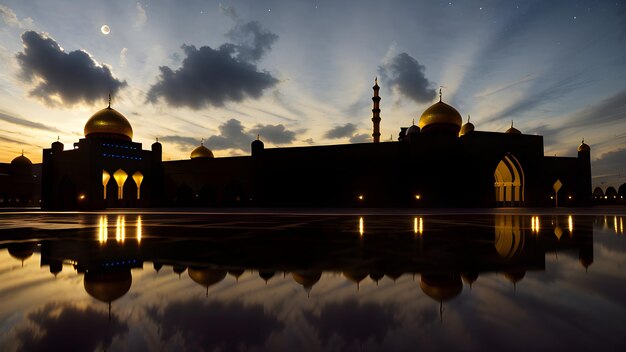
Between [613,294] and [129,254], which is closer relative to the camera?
[613,294]

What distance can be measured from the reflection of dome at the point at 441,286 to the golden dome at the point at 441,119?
27514mm

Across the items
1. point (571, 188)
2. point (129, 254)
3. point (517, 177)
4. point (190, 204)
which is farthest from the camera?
point (190, 204)

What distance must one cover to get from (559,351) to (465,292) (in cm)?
148

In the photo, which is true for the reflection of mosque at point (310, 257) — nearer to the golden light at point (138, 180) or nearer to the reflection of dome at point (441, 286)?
the reflection of dome at point (441, 286)

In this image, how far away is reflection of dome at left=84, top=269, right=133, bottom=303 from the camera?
3987mm

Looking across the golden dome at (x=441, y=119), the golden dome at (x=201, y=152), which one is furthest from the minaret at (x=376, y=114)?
the golden dome at (x=201, y=152)

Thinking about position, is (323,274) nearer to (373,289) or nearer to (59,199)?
(373,289)

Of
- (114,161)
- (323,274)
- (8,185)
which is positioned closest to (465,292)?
(323,274)

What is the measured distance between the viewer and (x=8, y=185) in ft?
136

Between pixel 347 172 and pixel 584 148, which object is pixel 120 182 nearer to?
pixel 347 172

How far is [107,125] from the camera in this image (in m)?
31.3

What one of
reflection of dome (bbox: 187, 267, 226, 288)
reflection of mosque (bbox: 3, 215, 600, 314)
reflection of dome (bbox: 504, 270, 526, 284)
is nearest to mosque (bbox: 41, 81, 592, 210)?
reflection of mosque (bbox: 3, 215, 600, 314)

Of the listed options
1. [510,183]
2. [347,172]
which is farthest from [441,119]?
[347,172]

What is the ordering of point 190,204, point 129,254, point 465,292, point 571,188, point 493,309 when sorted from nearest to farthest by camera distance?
point 493,309 < point 465,292 < point 129,254 < point 571,188 < point 190,204
